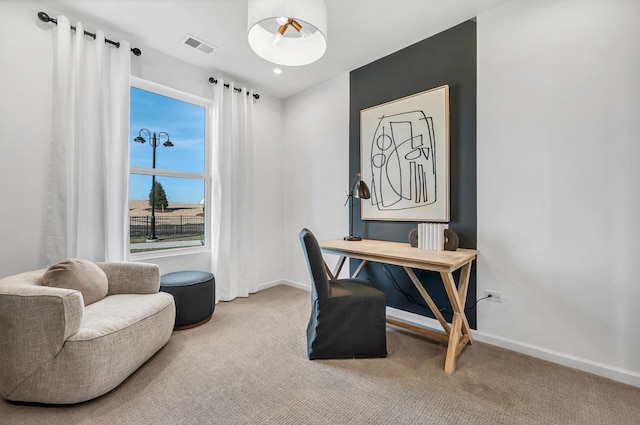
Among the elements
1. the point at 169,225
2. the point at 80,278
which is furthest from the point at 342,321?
the point at 169,225

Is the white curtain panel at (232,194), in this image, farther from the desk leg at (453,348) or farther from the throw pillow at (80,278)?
the desk leg at (453,348)

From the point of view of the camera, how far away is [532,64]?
2029mm

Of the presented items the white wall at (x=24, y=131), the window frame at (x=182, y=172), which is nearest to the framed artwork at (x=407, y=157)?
the window frame at (x=182, y=172)

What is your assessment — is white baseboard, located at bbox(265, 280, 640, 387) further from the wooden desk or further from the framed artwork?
the framed artwork

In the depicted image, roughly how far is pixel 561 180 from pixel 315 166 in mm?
2438

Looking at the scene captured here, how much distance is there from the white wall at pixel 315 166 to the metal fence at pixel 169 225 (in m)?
1.20

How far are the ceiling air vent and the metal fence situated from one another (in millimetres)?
1781

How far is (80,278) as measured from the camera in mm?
1848

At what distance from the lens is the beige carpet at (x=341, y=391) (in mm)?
1410

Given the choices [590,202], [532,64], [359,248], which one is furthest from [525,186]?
[359,248]

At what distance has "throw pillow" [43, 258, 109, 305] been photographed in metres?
1.76

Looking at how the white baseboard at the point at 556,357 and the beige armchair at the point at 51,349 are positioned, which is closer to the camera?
the beige armchair at the point at 51,349

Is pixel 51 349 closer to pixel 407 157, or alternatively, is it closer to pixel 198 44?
pixel 198 44

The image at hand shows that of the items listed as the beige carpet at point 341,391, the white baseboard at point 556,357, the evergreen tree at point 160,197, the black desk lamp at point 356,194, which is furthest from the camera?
the evergreen tree at point 160,197
